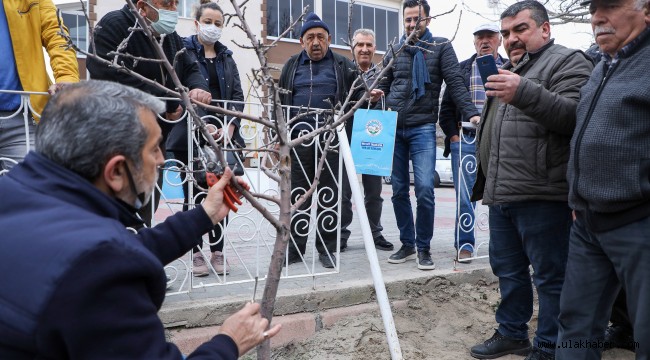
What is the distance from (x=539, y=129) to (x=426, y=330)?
158 centimetres

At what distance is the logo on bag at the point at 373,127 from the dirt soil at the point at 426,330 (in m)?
1.20

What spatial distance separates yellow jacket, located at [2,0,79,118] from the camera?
10.2ft

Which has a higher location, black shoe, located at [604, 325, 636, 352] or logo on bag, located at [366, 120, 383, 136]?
logo on bag, located at [366, 120, 383, 136]

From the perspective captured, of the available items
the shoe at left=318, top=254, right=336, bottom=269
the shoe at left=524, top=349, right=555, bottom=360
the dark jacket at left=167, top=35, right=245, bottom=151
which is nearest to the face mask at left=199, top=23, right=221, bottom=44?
the dark jacket at left=167, top=35, right=245, bottom=151

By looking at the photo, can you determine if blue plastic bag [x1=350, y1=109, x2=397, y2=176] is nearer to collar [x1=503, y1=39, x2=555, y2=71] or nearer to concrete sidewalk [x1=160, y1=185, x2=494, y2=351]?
concrete sidewalk [x1=160, y1=185, x2=494, y2=351]

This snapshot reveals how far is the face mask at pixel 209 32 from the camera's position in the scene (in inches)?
168

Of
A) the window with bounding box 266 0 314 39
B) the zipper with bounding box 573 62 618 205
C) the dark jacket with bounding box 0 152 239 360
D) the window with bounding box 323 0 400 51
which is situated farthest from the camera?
the window with bounding box 323 0 400 51

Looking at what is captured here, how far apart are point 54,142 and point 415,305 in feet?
9.80

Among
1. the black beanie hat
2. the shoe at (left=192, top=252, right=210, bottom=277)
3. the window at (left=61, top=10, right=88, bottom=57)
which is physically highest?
the window at (left=61, top=10, right=88, bottom=57)

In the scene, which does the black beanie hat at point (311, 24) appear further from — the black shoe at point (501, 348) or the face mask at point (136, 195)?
the face mask at point (136, 195)

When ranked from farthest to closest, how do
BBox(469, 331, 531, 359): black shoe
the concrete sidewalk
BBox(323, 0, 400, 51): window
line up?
BBox(323, 0, 400, 51): window, BBox(469, 331, 531, 359): black shoe, the concrete sidewalk

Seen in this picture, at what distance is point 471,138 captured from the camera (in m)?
4.70

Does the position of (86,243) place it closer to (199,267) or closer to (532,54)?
(532,54)

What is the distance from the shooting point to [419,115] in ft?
14.9
